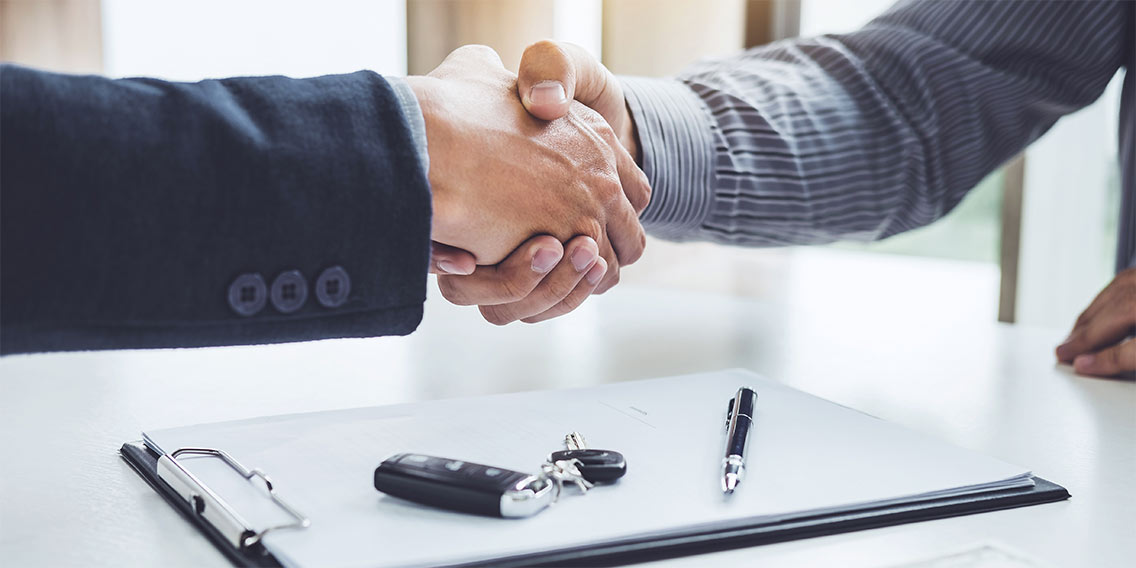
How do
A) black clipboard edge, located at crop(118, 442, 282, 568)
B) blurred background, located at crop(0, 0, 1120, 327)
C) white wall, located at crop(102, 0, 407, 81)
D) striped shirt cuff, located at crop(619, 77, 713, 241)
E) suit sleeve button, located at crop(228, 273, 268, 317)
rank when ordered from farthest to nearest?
white wall, located at crop(102, 0, 407, 81)
blurred background, located at crop(0, 0, 1120, 327)
striped shirt cuff, located at crop(619, 77, 713, 241)
suit sleeve button, located at crop(228, 273, 268, 317)
black clipboard edge, located at crop(118, 442, 282, 568)

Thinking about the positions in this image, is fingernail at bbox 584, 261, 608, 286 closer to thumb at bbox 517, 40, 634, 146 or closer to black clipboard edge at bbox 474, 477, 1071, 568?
thumb at bbox 517, 40, 634, 146

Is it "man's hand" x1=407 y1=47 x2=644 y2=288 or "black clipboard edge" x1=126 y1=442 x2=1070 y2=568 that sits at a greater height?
"man's hand" x1=407 y1=47 x2=644 y2=288

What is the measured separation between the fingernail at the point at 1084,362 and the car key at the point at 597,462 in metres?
0.55

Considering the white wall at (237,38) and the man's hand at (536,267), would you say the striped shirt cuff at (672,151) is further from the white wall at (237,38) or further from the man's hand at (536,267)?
the white wall at (237,38)

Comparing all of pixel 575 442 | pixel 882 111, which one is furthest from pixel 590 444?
pixel 882 111

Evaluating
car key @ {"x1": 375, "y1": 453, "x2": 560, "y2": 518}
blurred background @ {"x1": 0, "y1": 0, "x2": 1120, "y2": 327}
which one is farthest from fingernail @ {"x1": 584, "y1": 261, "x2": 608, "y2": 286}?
blurred background @ {"x1": 0, "y1": 0, "x2": 1120, "y2": 327}

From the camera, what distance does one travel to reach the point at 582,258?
0.73 metres

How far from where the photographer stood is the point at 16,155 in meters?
0.43

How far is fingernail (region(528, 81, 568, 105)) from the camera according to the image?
71 centimetres

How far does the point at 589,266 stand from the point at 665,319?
366 mm

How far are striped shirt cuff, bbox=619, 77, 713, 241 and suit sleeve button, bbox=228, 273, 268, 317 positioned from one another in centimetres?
47

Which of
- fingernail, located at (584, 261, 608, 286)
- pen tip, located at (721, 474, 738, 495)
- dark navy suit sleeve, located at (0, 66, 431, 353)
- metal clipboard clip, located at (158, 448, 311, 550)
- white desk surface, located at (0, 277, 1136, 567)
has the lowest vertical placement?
white desk surface, located at (0, 277, 1136, 567)

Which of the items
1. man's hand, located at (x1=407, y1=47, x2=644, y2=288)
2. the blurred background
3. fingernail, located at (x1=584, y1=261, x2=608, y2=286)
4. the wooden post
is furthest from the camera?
the wooden post

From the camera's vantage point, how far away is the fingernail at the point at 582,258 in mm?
726
